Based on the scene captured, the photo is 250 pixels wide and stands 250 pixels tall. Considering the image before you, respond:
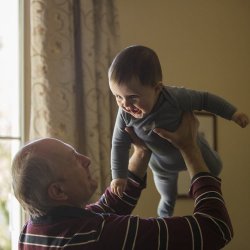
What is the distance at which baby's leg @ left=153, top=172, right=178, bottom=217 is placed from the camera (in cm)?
144

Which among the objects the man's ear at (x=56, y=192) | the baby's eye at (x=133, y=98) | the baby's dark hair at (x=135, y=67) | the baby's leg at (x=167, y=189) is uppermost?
the baby's dark hair at (x=135, y=67)

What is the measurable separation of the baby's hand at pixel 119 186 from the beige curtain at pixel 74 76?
2.41ft

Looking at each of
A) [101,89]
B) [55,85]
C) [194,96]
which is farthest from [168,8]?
[194,96]

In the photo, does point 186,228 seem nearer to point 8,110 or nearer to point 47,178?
point 47,178

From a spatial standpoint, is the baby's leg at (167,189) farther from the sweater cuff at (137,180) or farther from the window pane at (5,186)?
the window pane at (5,186)

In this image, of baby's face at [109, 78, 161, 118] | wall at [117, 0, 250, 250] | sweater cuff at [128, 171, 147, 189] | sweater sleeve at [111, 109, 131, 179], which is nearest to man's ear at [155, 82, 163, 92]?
baby's face at [109, 78, 161, 118]

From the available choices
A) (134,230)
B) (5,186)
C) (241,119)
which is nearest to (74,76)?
(5,186)

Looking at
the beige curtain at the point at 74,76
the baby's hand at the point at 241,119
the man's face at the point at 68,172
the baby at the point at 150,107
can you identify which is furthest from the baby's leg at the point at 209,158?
the beige curtain at the point at 74,76

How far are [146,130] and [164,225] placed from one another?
0.36 metres

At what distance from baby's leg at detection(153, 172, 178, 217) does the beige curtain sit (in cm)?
60

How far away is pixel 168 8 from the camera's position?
8.66 ft

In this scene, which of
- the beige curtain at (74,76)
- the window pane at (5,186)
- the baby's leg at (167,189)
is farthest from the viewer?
the window pane at (5,186)

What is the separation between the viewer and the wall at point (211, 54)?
2520 mm

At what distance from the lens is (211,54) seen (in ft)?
9.15
